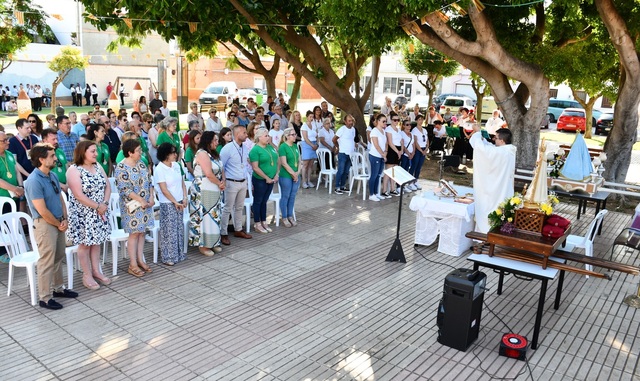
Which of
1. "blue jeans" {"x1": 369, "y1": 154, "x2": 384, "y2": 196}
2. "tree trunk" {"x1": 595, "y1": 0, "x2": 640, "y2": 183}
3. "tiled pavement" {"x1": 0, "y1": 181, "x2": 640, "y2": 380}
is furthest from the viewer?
"blue jeans" {"x1": 369, "y1": 154, "x2": 384, "y2": 196}

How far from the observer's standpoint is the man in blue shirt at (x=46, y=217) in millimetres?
5660

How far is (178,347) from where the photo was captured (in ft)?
17.3

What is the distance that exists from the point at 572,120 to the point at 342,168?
73.5 feet

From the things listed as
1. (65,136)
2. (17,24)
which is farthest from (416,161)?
(17,24)

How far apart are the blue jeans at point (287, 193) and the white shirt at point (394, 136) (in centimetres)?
290

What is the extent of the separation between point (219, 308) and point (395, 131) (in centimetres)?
661

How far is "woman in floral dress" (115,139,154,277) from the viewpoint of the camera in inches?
260

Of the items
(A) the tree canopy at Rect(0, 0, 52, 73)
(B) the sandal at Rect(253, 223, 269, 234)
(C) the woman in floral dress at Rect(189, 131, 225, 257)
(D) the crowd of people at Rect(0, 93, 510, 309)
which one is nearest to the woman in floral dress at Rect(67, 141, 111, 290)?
(D) the crowd of people at Rect(0, 93, 510, 309)

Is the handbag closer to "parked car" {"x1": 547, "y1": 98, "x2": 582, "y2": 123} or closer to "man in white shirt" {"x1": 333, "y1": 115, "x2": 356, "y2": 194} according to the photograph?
"man in white shirt" {"x1": 333, "y1": 115, "x2": 356, "y2": 194}

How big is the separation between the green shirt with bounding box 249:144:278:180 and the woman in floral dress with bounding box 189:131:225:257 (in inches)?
28.0

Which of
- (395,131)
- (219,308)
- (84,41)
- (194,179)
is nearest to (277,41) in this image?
(395,131)

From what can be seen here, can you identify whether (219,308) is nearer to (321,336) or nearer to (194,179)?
(321,336)

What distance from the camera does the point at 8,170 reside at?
23.7 ft

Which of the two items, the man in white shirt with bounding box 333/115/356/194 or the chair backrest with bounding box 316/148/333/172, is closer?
the man in white shirt with bounding box 333/115/356/194
